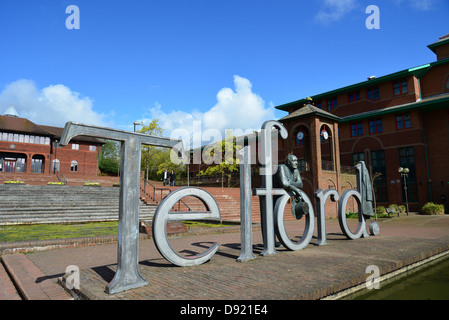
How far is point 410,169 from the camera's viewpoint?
28.4 m

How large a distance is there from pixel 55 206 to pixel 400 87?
33345 millimetres

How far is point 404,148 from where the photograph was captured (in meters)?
29.1

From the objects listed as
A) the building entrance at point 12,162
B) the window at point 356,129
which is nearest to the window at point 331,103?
the window at point 356,129

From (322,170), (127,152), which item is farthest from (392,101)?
(127,152)

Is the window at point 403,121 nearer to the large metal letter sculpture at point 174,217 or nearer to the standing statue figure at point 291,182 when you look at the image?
the standing statue figure at point 291,182

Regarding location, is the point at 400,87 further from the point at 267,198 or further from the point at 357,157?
the point at 267,198

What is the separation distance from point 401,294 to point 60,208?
49.7 feet

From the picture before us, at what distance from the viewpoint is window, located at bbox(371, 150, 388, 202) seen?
2998cm

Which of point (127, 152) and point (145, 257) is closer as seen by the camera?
point (127, 152)

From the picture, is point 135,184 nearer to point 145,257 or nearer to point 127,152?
point 127,152

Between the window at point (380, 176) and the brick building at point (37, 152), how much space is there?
34.8m

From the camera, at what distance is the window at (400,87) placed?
30625 mm

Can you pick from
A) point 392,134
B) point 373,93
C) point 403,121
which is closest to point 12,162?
point 373,93

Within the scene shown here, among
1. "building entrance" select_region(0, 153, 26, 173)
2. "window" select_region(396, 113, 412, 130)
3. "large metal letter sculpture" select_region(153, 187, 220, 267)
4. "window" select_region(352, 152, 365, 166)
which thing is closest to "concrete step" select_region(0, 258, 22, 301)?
"large metal letter sculpture" select_region(153, 187, 220, 267)
